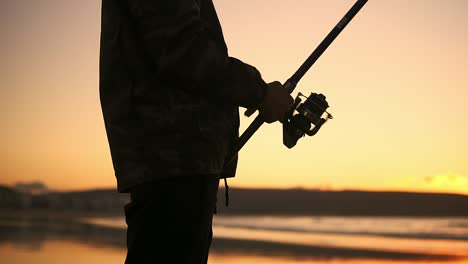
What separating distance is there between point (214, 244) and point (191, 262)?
22.0 ft

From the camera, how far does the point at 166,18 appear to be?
7.48 ft

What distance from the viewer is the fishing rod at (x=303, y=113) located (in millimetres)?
2549

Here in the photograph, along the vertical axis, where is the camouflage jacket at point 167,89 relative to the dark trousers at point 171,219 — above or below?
above

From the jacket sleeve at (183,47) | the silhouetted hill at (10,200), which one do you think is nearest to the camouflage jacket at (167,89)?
the jacket sleeve at (183,47)

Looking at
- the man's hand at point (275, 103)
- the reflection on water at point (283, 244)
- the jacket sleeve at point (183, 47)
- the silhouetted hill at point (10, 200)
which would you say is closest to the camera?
the jacket sleeve at point (183, 47)

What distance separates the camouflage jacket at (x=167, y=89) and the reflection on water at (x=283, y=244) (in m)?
4.48

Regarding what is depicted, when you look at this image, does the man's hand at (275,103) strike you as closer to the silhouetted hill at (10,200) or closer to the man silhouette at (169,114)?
the man silhouette at (169,114)

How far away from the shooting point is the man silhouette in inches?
89.8

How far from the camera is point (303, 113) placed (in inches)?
102

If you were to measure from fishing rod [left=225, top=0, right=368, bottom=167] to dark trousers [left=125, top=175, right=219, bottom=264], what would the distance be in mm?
263

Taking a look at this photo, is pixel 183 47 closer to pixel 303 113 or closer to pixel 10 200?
pixel 303 113

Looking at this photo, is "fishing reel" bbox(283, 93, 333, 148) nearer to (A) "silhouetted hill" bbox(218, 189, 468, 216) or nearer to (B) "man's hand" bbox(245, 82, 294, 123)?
(B) "man's hand" bbox(245, 82, 294, 123)

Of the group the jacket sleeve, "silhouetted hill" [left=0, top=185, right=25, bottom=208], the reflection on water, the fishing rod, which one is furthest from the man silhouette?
"silhouetted hill" [left=0, top=185, right=25, bottom=208]

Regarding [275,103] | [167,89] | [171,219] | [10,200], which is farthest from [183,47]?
[10,200]
